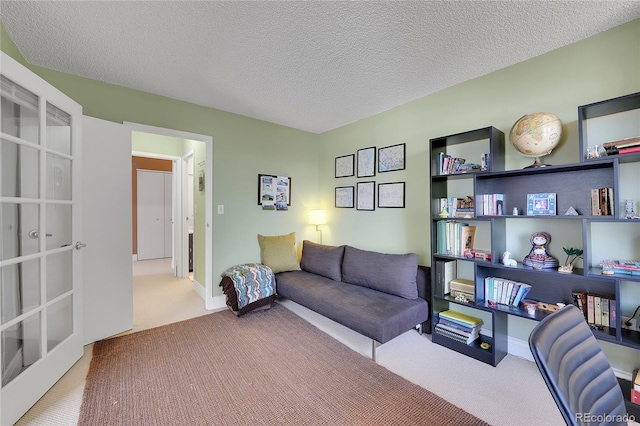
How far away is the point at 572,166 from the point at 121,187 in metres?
3.65

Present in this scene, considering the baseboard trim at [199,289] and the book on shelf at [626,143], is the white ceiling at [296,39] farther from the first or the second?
the baseboard trim at [199,289]

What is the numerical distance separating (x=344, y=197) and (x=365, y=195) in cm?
40

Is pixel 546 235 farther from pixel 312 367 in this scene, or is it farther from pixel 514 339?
pixel 312 367

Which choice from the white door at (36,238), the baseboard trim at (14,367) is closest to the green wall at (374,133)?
the white door at (36,238)

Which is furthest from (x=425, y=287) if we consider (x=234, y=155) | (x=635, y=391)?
(x=234, y=155)

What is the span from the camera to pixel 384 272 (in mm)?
2590

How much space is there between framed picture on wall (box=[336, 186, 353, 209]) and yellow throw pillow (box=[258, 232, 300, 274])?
91 cm

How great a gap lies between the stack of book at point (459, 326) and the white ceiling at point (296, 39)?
7.20 feet

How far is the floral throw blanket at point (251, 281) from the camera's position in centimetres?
Result: 284

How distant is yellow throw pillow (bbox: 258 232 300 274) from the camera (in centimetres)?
339

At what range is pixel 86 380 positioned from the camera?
1784 mm
